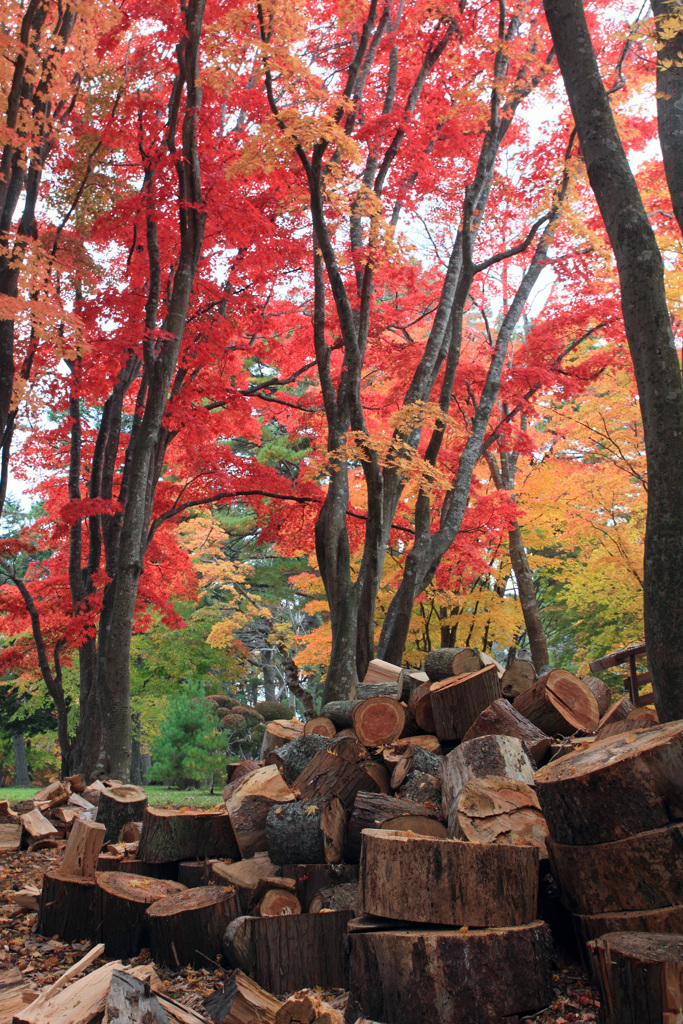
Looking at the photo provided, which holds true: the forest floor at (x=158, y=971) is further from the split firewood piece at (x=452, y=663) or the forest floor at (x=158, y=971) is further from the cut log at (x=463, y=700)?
the split firewood piece at (x=452, y=663)

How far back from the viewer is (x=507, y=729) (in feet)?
13.3

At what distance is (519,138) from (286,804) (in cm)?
1169

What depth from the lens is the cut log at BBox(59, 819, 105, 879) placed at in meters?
4.40

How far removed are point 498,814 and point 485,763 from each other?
13.1 inches

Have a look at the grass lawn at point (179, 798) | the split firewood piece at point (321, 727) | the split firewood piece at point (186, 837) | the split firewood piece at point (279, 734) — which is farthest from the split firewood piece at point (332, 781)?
the grass lawn at point (179, 798)

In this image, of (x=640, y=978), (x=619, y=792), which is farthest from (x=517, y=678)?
(x=640, y=978)

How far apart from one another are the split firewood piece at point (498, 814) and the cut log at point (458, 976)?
0.49 m

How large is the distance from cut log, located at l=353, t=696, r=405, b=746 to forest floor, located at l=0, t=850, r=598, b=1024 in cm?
170

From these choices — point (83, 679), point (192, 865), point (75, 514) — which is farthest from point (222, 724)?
point (192, 865)

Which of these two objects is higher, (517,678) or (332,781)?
(517,678)

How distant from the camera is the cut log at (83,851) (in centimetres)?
440

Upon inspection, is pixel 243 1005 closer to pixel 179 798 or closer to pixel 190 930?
pixel 190 930

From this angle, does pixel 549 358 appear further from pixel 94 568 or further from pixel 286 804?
pixel 286 804

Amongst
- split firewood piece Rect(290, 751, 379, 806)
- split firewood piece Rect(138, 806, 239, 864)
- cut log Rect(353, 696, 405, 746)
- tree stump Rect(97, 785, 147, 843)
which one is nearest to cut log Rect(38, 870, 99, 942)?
split firewood piece Rect(138, 806, 239, 864)
